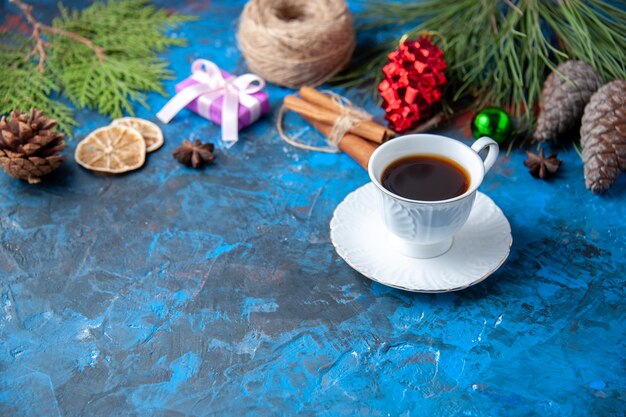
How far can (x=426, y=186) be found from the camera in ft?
3.46

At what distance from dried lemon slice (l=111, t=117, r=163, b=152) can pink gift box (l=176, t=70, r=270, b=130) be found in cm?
11

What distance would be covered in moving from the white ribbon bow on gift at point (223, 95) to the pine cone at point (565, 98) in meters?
0.61

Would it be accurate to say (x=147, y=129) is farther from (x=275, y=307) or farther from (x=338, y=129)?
(x=275, y=307)

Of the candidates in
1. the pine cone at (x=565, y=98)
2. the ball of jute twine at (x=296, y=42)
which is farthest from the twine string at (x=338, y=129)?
the pine cone at (x=565, y=98)

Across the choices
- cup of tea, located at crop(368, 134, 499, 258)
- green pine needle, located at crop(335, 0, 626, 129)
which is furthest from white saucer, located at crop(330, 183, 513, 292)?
green pine needle, located at crop(335, 0, 626, 129)

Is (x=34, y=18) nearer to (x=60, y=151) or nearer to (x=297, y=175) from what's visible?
(x=60, y=151)

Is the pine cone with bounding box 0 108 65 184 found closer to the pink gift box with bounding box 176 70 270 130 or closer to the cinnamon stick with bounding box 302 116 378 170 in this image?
the pink gift box with bounding box 176 70 270 130

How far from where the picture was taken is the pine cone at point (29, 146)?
1265 millimetres

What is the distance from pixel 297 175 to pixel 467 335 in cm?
50

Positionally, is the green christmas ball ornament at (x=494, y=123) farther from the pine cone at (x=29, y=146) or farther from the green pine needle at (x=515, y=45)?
the pine cone at (x=29, y=146)

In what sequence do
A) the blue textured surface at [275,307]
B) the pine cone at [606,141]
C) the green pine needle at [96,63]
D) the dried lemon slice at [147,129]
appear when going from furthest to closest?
the green pine needle at [96,63], the dried lemon slice at [147,129], the pine cone at [606,141], the blue textured surface at [275,307]

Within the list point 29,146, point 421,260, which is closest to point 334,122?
point 421,260

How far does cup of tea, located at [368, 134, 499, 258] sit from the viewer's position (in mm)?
1003

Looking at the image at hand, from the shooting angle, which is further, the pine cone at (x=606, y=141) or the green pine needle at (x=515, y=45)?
the green pine needle at (x=515, y=45)
